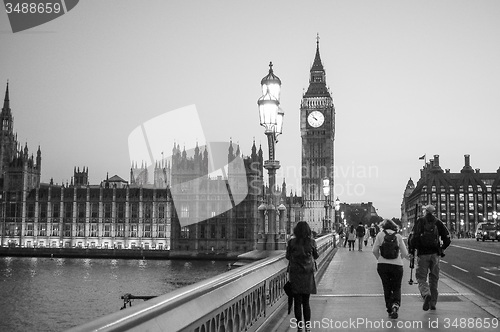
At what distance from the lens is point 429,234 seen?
1040 cm

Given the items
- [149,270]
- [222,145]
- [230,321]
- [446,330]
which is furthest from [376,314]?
[222,145]

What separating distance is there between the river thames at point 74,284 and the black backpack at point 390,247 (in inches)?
1275

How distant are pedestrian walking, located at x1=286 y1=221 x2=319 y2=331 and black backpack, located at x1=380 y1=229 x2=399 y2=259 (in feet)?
6.59

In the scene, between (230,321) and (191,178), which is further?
(191,178)

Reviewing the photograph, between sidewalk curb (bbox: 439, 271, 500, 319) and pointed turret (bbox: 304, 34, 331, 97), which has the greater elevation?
pointed turret (bbox: 304, 34, 331, 97)

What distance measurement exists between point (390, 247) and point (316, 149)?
136 metres

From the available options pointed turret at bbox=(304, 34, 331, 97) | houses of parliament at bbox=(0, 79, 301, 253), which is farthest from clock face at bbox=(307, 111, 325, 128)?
houses of parliament at bbox=(0, 79, 301, 253)

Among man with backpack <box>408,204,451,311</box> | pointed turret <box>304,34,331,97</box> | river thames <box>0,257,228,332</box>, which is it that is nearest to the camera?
man with backpack <box>408,204,451,311</box>

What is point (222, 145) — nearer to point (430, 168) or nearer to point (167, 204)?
point (167, 204)

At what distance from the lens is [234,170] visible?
401ft

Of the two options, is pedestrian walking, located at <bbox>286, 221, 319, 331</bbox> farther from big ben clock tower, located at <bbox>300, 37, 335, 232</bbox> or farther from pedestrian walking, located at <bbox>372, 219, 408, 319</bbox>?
big ben clock tower, located at <bbox>300, 37, 335, 232</bbox>

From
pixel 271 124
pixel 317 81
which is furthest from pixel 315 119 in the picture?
pixel 271 124

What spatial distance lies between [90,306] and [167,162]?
89.2 meters

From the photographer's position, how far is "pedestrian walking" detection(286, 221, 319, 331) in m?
8.32
